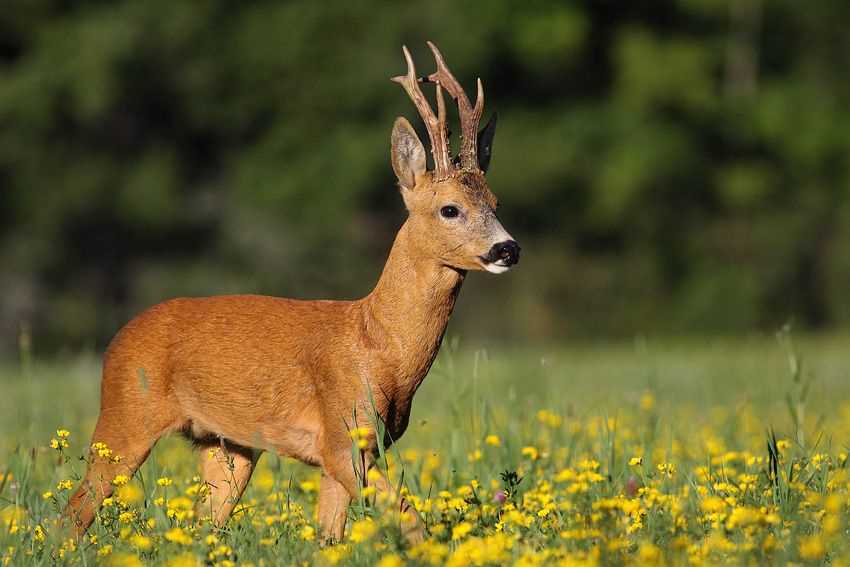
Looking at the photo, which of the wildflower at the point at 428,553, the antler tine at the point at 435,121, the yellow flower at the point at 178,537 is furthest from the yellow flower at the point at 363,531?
the antler tine at the point at 435,121

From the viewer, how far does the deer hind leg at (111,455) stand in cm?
571

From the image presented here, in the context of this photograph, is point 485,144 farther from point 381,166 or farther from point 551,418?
point 381,166

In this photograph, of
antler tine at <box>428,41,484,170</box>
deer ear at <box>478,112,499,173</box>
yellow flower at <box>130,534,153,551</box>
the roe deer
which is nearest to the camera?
yellow flower at <box>130,534,153,551</box>

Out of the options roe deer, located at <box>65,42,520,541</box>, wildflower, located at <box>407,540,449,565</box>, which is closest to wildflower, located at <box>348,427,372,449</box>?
roe deer, located at <box>65,42,520,541</box>

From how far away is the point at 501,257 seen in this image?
5.69 meters

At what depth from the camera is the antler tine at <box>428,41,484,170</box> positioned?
596 cm

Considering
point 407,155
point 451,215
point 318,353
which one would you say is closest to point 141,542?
point 318,353

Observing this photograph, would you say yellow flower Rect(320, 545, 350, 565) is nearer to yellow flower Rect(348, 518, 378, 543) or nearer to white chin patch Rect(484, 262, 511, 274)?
yellow flower Rect(348, 518, 378, 543)

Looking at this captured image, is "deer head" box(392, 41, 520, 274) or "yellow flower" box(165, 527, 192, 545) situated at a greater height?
"deer head" box(392, 41, 520, 274)

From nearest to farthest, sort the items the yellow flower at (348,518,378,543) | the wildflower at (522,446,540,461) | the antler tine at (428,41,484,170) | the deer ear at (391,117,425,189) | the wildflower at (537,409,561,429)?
the yellow flower at (348,518,378,543), the wildflower at (522,446,540,461), the antler tine at (428,41,484,170), the deer ear at (391,117,425,189), the wildflower at (537,409,561,429)

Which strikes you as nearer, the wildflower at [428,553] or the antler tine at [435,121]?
the wildflower at [428,553]

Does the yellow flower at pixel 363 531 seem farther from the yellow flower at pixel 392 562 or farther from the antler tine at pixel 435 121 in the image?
the antler tine at pixel 435 121

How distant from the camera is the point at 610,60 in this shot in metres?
27.8

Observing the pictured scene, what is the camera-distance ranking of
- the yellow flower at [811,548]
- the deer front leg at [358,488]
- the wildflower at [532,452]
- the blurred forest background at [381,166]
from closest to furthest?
the yellow flower at [811,548]
the deer front leg at [358,488]
the wildflower at [532,452]
the blurred forest background at [381,166]
